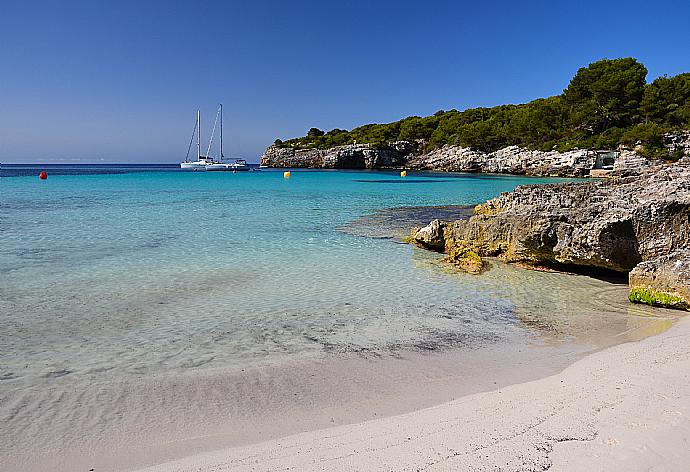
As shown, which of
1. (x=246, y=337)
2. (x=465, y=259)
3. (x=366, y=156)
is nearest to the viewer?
(x=246, y=337)

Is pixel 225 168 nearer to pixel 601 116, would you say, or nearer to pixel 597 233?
A: pixel 601 116

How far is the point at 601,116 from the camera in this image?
6462 centimetres

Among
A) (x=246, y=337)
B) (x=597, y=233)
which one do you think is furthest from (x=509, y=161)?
(x=246, y=337)

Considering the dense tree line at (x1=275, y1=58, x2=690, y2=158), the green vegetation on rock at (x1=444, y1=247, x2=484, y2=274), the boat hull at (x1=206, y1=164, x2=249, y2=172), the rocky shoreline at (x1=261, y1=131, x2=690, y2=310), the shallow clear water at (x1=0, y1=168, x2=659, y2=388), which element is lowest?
the shallow clear water at (x1=0, y1=168, x2=659, y2=388)

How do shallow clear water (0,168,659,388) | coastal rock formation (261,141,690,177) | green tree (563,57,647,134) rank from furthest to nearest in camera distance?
green tree (563,57,647,134) → coastal rock formation (261,141,690,177) → shallow clear water (0,168,659,388)

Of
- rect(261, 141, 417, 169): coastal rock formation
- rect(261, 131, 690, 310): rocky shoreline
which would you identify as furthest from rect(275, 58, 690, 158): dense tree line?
rect(261, 131, 690, 310): rocky shoreline

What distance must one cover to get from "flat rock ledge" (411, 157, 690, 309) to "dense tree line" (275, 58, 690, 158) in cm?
4879

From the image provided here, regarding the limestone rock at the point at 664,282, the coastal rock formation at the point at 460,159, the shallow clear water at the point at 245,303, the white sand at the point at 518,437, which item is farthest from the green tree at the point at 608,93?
the white sand at the point at 518,437

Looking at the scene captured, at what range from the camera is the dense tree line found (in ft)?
189

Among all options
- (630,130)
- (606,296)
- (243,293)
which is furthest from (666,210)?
(630,130)

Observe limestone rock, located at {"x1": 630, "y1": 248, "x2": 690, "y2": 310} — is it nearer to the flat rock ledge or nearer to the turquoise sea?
the flat rock ledge

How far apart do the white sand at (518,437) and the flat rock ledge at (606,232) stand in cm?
348

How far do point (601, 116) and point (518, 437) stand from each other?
71.8 meters

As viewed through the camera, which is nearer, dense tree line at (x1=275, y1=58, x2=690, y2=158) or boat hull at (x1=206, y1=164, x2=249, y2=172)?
dense tree line at (x1=275, y1=58, x2=690, y2=158)
